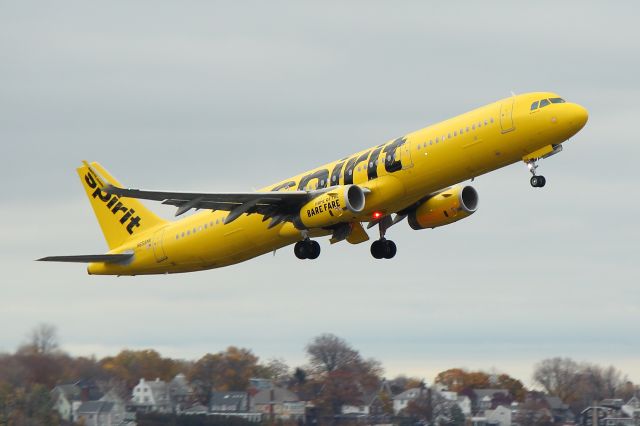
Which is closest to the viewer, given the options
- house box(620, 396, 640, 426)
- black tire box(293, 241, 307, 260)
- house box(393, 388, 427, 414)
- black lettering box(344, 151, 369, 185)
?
black lettering box(344, 151, 369, 185)

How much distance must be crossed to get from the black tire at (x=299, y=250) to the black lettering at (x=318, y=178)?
244 centimetres

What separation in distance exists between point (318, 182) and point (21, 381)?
2317 centimetres

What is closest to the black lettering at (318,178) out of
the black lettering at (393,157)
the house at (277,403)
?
the black lettering at (393,157)

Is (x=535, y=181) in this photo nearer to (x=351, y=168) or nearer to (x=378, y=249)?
(x=351, y=168)

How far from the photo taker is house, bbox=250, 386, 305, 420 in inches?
3681

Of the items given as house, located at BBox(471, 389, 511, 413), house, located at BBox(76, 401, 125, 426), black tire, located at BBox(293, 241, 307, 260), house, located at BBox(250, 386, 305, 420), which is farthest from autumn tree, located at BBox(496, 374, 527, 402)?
black tire, located at BBox(293, 241, 307, 260)

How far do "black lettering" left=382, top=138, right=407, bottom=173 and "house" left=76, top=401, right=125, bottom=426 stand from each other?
96.8 feet

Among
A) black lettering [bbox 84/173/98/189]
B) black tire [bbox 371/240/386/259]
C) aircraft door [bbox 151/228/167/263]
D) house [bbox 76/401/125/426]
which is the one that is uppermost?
black lettering [bbox 84/173/98/189]

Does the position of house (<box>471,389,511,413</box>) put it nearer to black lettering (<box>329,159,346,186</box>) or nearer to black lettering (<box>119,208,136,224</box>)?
black lettering (<box>119,208,136,224</box>)

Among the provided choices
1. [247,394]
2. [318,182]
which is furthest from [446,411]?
[318,182]

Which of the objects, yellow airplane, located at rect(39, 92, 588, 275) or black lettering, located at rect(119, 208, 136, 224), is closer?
yellow airplane, located at rect(39, 92, 588, 275)

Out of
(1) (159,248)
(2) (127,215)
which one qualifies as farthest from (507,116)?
(2) (127,215)

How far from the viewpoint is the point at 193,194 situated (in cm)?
6238

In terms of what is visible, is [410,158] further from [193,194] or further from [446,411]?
[446,411]
